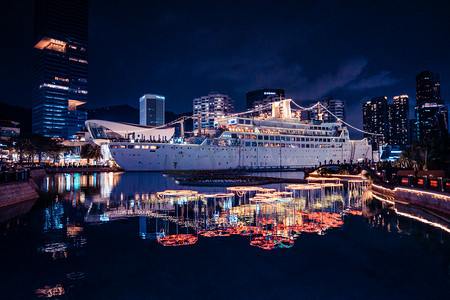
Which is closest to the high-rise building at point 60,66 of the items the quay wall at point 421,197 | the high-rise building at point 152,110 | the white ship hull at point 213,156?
the high-rise building at point 152,110

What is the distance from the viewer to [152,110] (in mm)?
150250

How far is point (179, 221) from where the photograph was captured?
11656 millimetres

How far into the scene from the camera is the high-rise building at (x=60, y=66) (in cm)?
11812

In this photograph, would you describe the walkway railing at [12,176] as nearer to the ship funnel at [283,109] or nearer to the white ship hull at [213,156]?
the white ship hull at [213,156]

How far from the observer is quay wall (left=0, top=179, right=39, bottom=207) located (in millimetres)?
14734

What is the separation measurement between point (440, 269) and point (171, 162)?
1716 inches

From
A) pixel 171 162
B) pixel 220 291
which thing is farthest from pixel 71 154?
pixel 220 291

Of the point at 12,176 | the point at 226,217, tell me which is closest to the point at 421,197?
the point at 226,217

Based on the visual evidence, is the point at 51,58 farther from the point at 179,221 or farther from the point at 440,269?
the point at 440,269

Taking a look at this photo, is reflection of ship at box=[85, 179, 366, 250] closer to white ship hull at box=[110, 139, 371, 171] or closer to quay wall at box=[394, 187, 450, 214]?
quay wall at box=[394, 187, 450, 214]

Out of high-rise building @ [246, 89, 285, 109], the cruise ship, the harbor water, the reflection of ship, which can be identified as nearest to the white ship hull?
the cruise ship

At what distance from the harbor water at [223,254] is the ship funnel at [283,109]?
5319 centimetres

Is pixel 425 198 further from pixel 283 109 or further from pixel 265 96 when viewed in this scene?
pixel 265 96

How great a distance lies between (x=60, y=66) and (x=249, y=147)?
110000 mm
